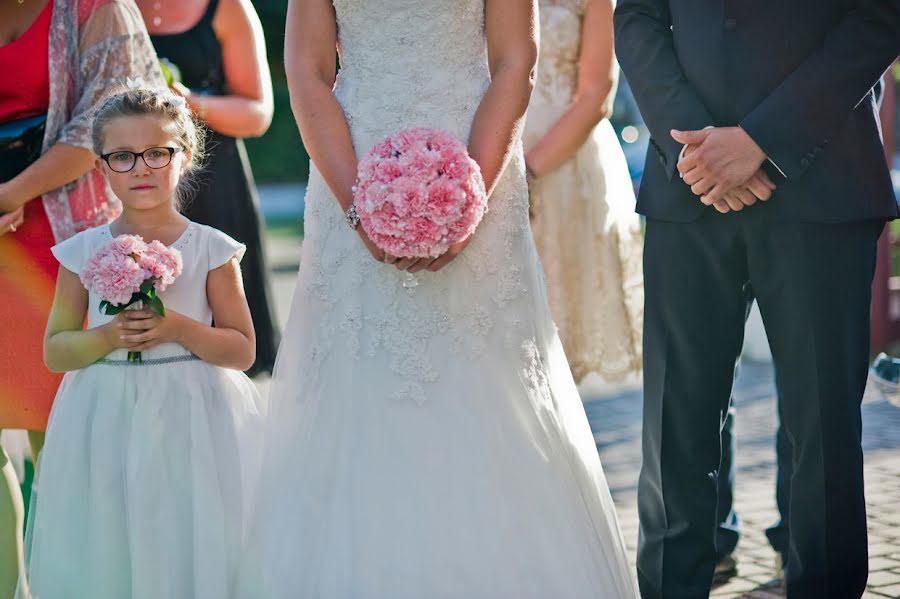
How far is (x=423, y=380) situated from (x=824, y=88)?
1329 millimetres

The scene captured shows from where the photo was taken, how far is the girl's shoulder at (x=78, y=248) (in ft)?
11.5

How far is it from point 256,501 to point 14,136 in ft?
4.76

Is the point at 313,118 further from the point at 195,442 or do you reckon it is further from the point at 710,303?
the point at 710,303

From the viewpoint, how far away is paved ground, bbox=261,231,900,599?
4289 mm

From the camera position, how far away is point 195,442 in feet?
11.2

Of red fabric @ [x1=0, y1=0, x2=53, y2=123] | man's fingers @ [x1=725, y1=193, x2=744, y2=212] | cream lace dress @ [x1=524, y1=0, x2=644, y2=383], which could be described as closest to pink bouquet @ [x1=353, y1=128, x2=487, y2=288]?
man's fingers @ [x1=725, y1=193, x2=744, y2=212]

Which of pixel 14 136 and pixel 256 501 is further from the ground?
pixel 14 136

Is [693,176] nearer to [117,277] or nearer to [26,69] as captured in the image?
[117,277]

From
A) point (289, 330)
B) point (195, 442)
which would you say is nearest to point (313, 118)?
point (289, 330)

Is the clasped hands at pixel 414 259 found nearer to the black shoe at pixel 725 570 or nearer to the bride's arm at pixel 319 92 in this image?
the bride's arm at pixel 319 92

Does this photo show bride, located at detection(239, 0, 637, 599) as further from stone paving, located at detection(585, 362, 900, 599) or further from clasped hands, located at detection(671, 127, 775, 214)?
stone paving, located at detection(585, 362, 900, 599)

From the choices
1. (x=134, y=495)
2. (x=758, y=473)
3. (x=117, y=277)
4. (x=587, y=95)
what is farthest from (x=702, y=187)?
(x=758, y=473)

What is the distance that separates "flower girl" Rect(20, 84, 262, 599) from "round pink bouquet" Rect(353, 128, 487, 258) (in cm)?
58

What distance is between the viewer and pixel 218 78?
16.5 feet
